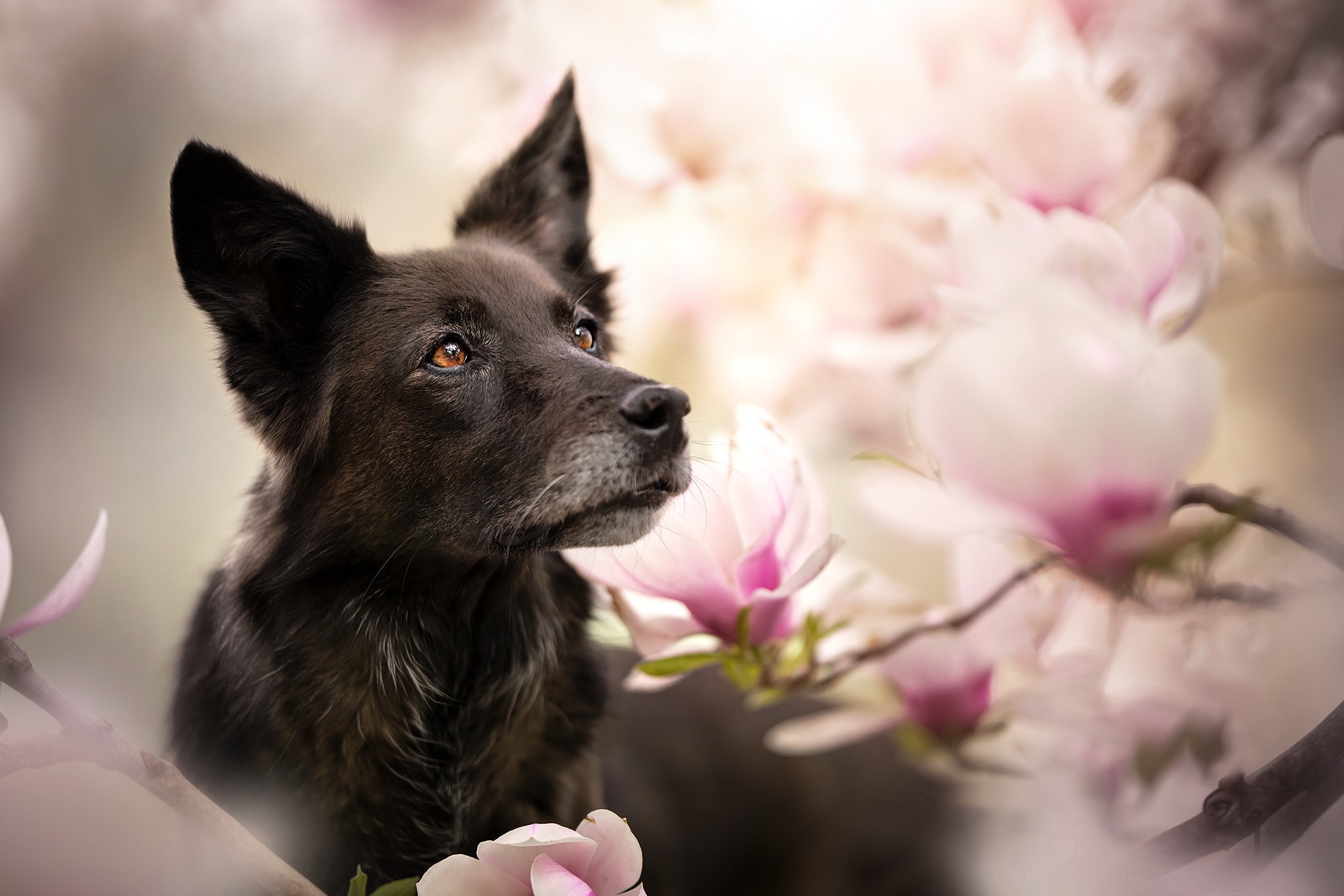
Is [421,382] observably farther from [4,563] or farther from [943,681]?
[943,681]

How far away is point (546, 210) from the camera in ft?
4.26

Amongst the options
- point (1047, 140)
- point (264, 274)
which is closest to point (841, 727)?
point (1047, 140)

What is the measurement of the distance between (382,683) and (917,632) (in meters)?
0.65

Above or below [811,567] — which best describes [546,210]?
above

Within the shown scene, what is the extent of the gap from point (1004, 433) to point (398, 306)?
0.69 m

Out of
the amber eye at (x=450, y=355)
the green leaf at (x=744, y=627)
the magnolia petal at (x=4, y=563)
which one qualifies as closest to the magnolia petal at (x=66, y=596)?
the magnolia petal at (x=4, y=563)

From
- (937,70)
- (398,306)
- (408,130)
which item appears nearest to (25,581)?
(398,306)

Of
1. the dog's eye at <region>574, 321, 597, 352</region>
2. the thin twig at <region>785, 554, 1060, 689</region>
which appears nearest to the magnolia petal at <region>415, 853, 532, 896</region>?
the thin twig at <region>785, 554, 1060, 689</region>

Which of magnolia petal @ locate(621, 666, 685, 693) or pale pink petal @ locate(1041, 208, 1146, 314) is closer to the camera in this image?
pale pink petal @ locate(1041, 208, 1146, 314)

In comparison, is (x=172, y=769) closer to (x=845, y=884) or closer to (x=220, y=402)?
(x=220, y=402)

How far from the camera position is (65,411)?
3.88ft

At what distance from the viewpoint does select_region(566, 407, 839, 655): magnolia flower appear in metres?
1.01

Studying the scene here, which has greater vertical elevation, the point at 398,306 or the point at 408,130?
the point at 408,130

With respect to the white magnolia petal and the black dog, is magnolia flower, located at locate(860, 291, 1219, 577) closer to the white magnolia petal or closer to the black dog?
the white magnolia petal
